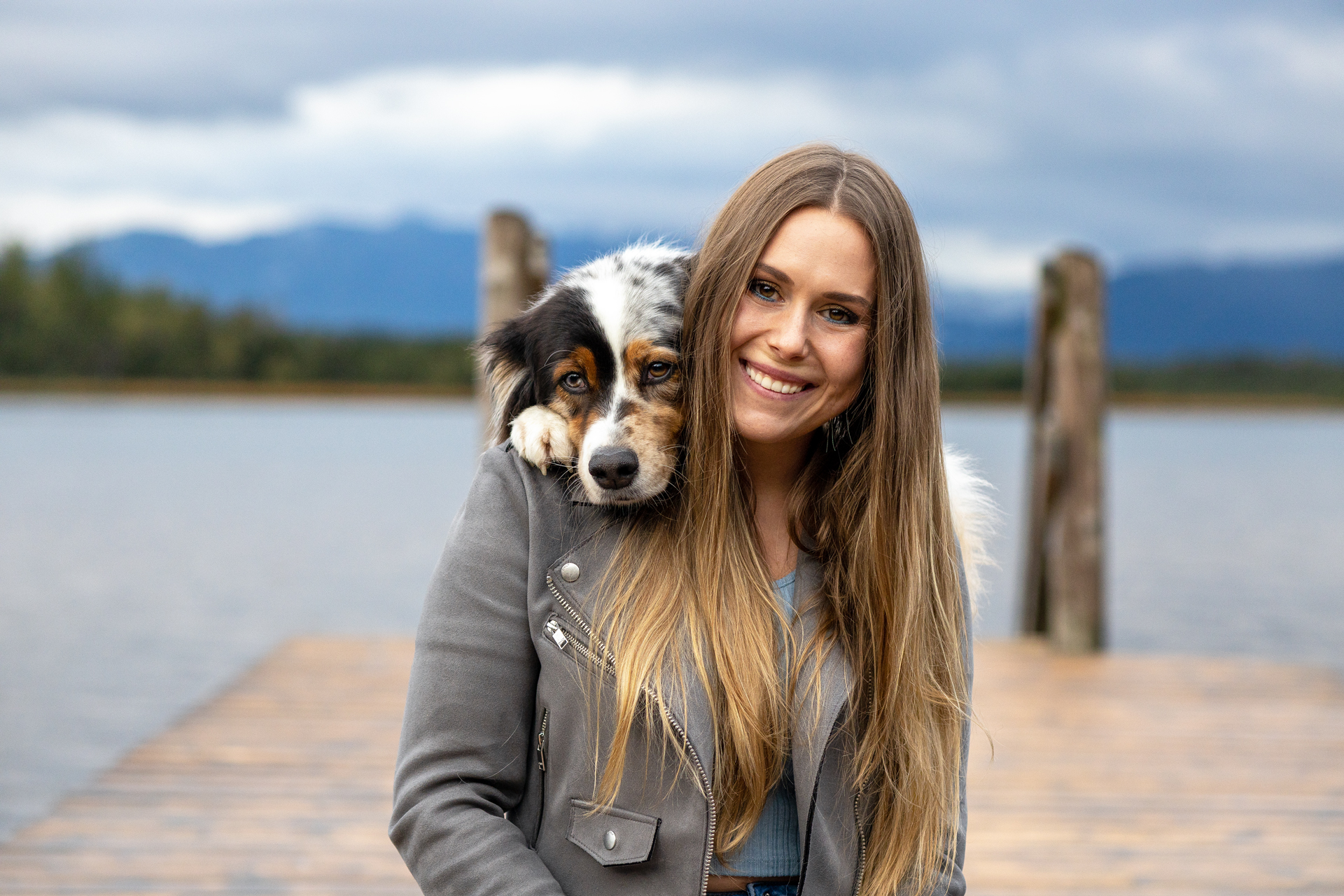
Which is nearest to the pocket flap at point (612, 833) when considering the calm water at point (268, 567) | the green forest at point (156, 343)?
the calm water at point (268, 567)

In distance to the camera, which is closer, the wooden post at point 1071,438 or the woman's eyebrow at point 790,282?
the woman's eyebrow at point 790,282

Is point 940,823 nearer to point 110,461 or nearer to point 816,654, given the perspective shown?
point 816,654

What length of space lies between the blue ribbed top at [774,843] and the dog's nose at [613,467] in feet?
1.32

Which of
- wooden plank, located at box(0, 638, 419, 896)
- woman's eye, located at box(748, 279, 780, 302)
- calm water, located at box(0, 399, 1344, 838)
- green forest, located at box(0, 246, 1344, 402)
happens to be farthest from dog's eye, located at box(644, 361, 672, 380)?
green forest, located at box(0, 246, 1344, 402)

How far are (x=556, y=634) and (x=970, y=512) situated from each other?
0.78m

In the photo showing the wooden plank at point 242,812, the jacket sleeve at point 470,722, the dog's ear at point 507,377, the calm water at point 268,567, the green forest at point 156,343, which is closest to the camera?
the jacket sleeve at point 470,722

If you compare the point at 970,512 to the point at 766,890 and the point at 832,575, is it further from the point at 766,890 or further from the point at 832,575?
the point at 766,890

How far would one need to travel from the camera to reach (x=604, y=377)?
176 cm

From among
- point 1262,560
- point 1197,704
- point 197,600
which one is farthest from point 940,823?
point 1262,560

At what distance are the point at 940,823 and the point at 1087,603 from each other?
13.4 feet

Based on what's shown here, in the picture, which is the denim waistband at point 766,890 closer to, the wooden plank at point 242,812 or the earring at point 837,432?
the earring at point 837,432

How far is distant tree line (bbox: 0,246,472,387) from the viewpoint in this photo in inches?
1560

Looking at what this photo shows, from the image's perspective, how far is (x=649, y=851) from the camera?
145 centimetres

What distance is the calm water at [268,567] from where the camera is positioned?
234 inches
